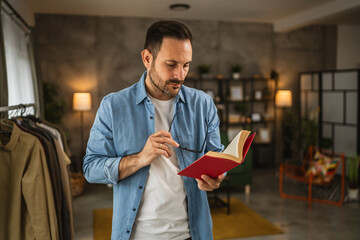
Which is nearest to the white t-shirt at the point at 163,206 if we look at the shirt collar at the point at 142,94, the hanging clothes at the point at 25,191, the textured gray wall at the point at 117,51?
the shirt collar at the point at 142,94

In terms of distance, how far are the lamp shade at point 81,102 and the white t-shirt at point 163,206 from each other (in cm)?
494

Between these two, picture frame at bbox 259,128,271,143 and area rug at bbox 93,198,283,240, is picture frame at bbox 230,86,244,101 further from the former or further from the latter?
area rug at bbox 93,198,283,240

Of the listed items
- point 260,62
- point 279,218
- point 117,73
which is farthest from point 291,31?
point 279,218

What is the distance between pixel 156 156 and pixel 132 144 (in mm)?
136

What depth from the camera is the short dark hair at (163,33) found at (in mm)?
1265

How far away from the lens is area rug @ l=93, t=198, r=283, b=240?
376 cm

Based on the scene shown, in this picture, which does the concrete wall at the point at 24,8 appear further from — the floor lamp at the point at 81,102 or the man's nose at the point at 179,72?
the man's nose at the point at 179,72

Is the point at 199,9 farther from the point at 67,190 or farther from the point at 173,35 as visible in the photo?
the point at 173,35

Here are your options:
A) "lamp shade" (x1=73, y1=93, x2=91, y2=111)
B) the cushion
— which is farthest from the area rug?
"lamp shade" (x1=73, y1=93, x2=91, y2=111)

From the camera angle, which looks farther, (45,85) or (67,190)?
(45,85)

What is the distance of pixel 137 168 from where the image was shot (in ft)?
4.17

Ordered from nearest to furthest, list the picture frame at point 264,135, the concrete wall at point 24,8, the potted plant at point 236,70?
the concrete wall at point 24,8 → the potted plant at point 236,70 → the picture frame at point 264,135

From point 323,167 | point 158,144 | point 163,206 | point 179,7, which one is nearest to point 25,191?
point 163,206

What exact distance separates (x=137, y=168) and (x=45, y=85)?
4912 millimetres
